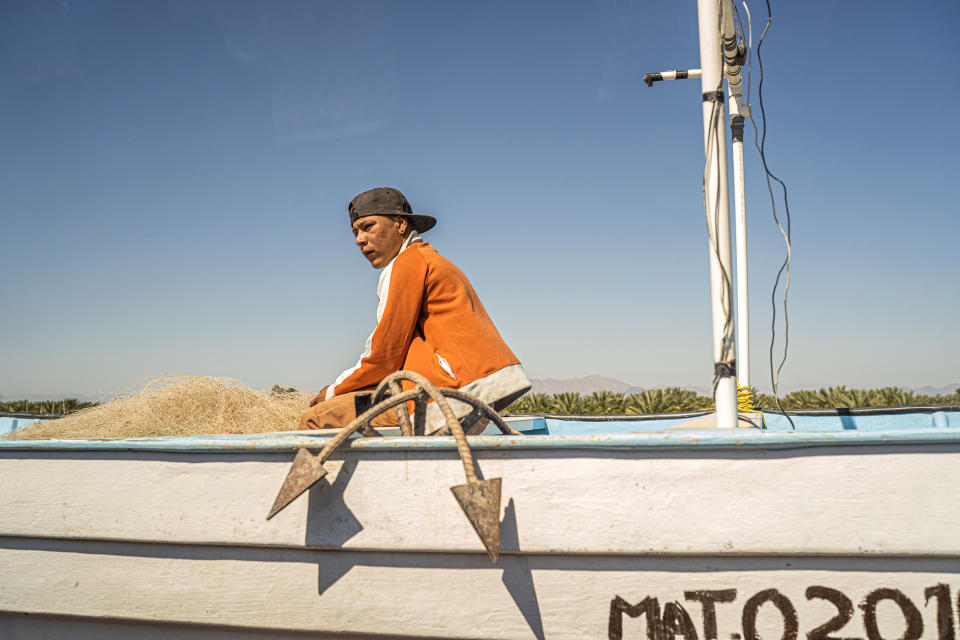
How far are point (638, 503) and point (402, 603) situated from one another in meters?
0.70

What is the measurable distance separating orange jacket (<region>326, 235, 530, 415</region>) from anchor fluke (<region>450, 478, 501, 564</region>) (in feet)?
3.19

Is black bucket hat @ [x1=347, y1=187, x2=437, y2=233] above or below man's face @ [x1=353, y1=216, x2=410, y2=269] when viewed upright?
above

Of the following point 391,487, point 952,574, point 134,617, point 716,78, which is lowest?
point 134,617

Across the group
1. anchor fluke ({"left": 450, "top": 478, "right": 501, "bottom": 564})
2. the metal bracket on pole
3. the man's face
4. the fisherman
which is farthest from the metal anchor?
the metal bracket on pole

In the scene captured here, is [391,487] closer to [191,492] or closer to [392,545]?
[392,545]

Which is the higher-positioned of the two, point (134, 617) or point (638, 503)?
point (638, 503)

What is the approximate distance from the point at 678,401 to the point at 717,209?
620cm

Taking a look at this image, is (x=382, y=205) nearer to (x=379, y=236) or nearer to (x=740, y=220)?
(x=379, y=236)

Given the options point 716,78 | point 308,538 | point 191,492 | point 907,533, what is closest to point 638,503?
point 907,533

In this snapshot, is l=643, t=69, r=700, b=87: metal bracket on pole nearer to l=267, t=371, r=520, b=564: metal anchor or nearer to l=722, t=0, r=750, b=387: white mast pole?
l=722, t=0, r=750, b=387: white mast pole

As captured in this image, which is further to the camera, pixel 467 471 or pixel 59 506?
pixel 59 506

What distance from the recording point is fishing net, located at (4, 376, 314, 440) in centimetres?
282

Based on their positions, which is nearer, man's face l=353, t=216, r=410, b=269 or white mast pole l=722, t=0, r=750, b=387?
man's face l=353, t=216, r=410, b=269

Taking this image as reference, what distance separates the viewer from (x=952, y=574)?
1.37 metres
